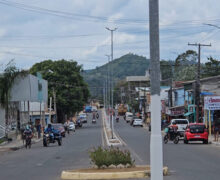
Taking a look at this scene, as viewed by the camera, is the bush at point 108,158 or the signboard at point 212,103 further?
the signboard at point 212,103

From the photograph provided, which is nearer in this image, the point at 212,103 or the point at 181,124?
the point at 212,103

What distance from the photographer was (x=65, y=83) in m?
81.9

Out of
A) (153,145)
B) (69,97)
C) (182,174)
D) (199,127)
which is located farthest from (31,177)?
(69,97)

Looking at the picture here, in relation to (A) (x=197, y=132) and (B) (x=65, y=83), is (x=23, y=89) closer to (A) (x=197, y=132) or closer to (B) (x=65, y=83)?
(A) (x=197, y=132)

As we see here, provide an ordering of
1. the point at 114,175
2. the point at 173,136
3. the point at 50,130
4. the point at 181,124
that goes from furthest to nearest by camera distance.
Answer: the point at 181,124
the point at 173,136
the point at 50,130
the point at 114,175

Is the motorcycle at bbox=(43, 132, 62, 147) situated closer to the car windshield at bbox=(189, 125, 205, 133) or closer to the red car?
the red car

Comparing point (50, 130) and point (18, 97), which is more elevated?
point (18, 97)

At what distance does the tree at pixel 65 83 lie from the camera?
81750 millimetres

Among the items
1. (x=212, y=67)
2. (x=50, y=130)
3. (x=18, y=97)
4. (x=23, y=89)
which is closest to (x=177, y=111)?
(x=212, y=67)

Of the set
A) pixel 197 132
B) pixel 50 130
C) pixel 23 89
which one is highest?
pixel 23 89

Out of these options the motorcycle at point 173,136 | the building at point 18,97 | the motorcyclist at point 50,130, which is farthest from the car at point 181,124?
the building at point 18,97

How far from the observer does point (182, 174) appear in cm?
1600

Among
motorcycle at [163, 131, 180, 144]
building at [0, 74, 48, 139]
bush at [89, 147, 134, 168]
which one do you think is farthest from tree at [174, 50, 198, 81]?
bush at [89, 147, 134, 168]

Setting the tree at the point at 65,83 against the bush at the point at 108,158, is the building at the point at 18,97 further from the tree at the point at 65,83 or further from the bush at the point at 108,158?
the bush at the point at 108,158
